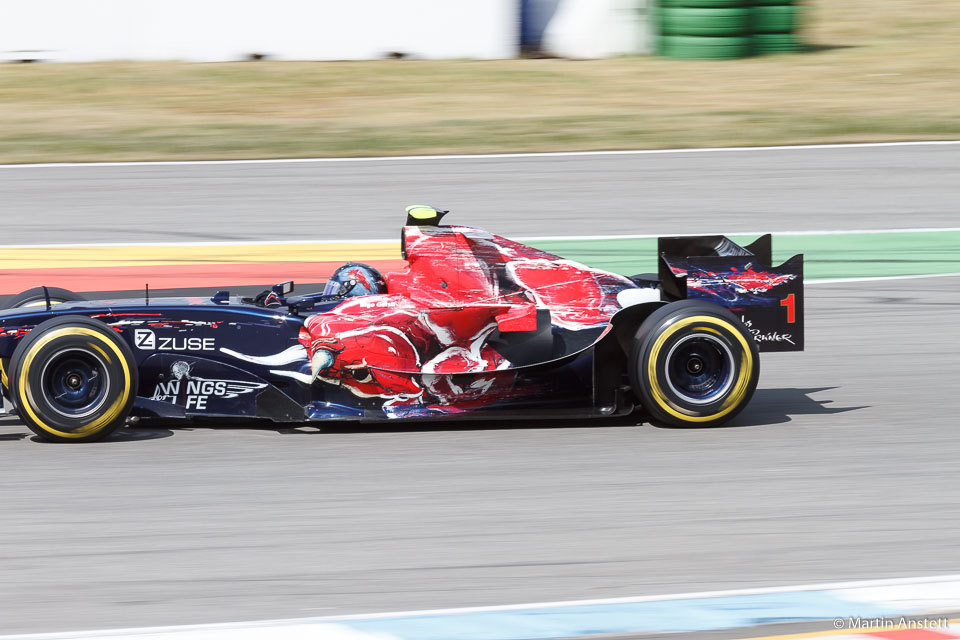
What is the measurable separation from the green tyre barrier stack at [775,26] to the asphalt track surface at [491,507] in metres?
12.5

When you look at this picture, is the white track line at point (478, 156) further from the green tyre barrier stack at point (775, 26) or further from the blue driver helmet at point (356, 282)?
the blue driver helmet at point (356, 282)

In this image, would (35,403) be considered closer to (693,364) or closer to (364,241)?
(693,364)

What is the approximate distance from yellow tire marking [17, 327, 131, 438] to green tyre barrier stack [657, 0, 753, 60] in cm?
1491

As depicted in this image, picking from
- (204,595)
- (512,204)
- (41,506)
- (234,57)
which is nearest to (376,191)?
(512,204)

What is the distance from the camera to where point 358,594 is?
435 centimetres

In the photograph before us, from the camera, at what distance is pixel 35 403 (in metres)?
5.81

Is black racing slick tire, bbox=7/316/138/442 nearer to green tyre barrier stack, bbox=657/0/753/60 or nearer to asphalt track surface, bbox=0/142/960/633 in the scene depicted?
asphalt track surface, bbox=0/142/960/633

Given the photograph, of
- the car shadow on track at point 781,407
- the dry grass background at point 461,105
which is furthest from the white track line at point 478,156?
the car shadow on track at point 781,407

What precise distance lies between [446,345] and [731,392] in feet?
4.54

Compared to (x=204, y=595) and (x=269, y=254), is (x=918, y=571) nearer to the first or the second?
(x=204, y=595)

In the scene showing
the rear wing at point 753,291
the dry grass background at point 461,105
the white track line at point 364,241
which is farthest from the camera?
the dry grass background at point 461,105

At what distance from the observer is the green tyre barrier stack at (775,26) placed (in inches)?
778

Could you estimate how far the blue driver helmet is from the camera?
21.1 feet

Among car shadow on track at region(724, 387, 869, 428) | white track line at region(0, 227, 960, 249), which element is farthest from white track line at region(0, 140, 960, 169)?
car shadow on track at region(724, 387, 869, 428)
